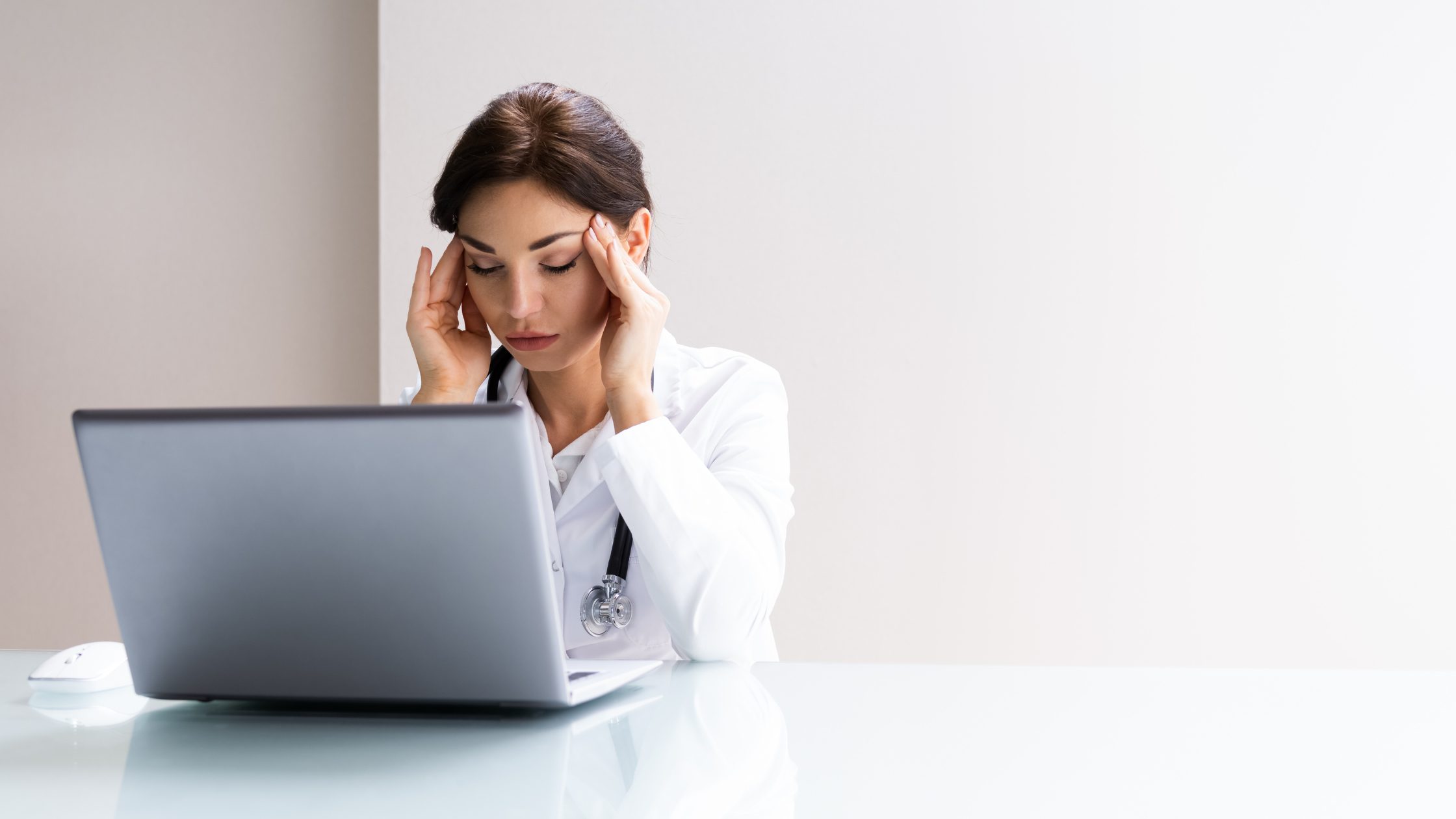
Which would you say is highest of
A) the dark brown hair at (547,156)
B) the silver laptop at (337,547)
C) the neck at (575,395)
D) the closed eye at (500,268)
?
the dark brown hair at (547,156)

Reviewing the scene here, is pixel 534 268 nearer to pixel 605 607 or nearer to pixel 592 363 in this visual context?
pixel 592 363

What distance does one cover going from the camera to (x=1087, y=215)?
10.0 ft

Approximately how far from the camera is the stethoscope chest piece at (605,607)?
55.5 inches

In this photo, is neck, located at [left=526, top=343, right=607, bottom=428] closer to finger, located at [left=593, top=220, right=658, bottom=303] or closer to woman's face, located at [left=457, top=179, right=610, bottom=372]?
woman's face, located at [left=457, top=179, right=610, bottom=372]

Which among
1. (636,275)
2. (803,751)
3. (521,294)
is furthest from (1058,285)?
(803,751)

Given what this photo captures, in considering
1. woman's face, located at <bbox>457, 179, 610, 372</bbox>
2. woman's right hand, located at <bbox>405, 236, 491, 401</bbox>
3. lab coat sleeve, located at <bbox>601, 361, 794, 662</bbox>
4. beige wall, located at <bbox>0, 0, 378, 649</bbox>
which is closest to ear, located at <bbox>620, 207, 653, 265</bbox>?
woman's face, located at <bbox>457, 179, 610, 372</bbox>

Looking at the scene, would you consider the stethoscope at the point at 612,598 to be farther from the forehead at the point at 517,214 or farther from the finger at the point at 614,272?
the forehead at the point at 517,214

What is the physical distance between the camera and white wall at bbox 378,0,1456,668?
9.88 feet

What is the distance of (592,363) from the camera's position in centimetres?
175

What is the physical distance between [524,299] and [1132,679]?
99cm

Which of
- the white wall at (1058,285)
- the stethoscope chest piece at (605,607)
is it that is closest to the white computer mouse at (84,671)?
the stethoscope chest piece at (605,607)

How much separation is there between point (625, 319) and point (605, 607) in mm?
397

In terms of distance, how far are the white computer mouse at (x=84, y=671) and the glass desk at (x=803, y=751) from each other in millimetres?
15

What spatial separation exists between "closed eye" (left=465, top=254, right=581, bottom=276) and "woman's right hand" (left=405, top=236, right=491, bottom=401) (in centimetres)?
6
